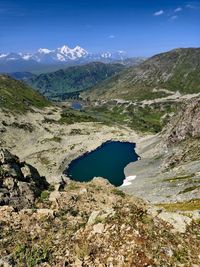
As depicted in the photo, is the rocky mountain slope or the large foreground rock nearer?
the rocky mountain slope

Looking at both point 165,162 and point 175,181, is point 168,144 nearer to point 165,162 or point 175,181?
point 165,162

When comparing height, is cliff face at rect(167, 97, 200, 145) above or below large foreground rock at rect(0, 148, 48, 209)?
below

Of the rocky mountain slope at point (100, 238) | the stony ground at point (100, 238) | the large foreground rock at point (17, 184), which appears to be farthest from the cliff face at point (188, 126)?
the rocky mountain slope at point (100, 238)

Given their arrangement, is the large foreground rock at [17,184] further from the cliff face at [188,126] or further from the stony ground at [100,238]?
the cliff face at [188,126]

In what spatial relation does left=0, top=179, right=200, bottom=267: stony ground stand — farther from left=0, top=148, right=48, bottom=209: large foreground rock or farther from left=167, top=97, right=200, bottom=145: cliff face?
left=167, top=97, right=200, bottom=145: cliff face

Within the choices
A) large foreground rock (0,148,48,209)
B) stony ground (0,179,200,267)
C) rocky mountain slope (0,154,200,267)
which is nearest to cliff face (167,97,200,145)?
large foreground rock (0,148,48,209)

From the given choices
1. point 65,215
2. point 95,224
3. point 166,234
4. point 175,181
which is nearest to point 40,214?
point 65,215

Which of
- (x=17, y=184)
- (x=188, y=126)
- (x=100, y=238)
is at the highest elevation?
(x=100, y=238)

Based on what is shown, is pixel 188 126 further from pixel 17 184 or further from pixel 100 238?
pixel 100 238

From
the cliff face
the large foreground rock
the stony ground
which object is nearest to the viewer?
the stony ground

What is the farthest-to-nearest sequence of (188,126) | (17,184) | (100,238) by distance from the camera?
(188,126) → (17,184) → (100,238)

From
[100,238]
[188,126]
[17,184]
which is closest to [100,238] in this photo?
[100,238]
